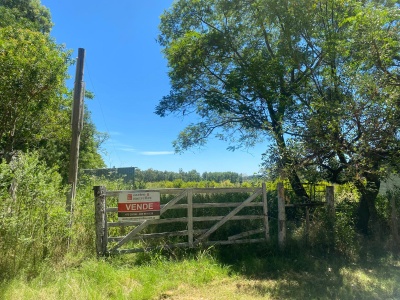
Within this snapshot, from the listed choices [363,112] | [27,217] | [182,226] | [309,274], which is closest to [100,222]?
[27,217]

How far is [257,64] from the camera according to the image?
34.1 ft

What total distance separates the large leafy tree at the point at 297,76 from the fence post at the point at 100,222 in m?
4.13

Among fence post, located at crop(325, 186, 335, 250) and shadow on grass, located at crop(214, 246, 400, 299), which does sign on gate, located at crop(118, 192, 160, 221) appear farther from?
fence post, located at crop(325, 186, 335, 250)

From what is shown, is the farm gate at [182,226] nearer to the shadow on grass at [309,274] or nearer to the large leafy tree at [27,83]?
the shadow on grass at [309,274]

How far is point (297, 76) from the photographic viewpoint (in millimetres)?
10945

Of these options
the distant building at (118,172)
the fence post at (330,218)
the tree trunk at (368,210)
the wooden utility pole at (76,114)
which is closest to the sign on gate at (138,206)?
the wooden utility pole at (76,114)

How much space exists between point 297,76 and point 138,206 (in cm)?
697

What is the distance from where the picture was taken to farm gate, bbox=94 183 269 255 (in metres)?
6.98

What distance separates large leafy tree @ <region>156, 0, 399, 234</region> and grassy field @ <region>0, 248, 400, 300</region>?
6.61ft

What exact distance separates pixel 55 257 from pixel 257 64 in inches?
308

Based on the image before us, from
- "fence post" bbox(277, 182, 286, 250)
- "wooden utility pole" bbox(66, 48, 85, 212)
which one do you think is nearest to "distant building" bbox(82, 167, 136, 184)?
"wooden utility pole" bbox(66, 48, 85, 212)

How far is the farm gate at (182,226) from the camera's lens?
6.98 m

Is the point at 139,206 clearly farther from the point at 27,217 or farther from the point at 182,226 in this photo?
the point at 27,217

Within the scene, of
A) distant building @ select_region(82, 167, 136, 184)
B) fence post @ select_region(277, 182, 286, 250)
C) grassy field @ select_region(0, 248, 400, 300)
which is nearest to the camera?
grassy field @ select_region(0, 248, 400, 300)
